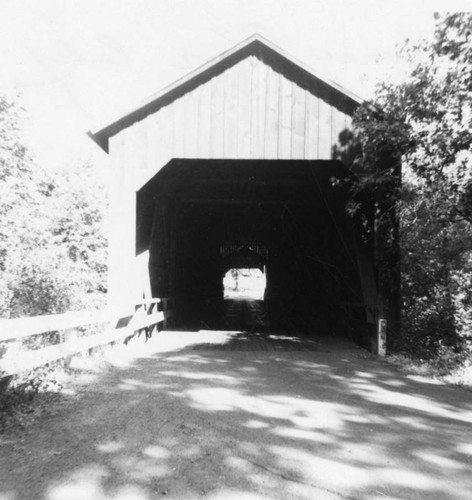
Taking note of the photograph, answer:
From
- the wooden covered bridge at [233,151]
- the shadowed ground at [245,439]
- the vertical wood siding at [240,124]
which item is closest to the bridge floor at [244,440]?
the shadowed ground at [245,439]

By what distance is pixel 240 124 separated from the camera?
914cm

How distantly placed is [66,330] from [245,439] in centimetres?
315

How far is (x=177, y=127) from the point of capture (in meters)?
9.27

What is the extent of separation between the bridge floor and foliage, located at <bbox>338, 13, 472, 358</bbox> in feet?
9.21

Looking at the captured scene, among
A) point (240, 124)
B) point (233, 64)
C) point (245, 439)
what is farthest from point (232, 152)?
point (245, 439)

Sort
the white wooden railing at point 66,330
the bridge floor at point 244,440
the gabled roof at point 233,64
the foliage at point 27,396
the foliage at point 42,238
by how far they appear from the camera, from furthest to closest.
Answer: the foliage at point 42,238 < the gabled roof at point 233,64 < the white wooden railing at point 66,330 < the foliage at point 27,396 < the bridge floor at point 244,440

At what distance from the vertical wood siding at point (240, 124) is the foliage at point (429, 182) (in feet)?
2.42

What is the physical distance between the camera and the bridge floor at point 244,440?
298 centimetres

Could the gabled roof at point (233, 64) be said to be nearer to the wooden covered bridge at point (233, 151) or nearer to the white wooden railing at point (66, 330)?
the wooden covered bridge at point (233, 151)

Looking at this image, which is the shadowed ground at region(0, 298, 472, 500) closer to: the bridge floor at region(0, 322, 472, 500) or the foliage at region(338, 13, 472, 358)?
the bridge floor at region(0, 322, 472, 500)

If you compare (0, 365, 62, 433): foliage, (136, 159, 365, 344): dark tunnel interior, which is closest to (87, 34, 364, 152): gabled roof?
(136, 159, 365, 344): dark tunnel interior

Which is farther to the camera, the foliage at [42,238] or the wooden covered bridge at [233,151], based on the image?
the foliage at [42,238]

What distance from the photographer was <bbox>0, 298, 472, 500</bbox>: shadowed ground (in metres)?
2.98

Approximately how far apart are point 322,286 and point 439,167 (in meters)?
8.19
